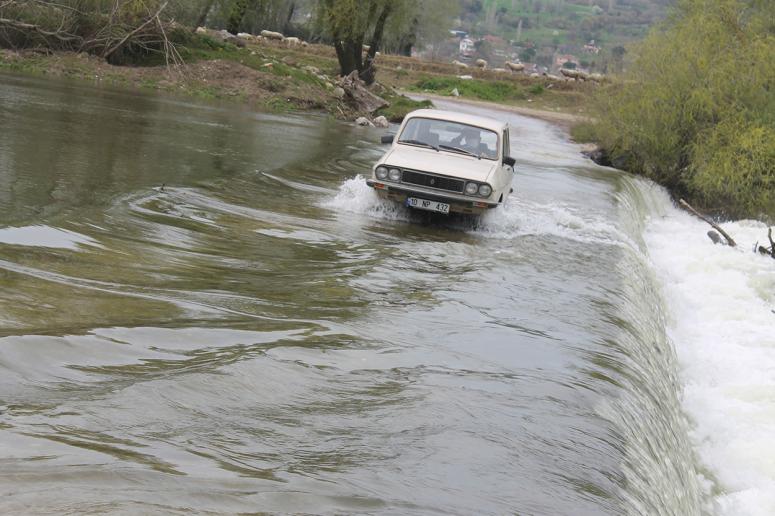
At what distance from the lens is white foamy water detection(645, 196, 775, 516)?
8094 mm

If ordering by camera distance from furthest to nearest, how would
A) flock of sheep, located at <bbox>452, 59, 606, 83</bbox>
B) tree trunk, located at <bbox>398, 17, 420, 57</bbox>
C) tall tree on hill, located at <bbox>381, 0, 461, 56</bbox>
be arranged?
tree trunk, located at <bbox>398, 17, 420, 57</bbox> < tall tree on hill, located at <bbox>381, 0, 461, 56</bbox> < flock of sheep, located at <bbox>452, 59, 606, 83</bbox>

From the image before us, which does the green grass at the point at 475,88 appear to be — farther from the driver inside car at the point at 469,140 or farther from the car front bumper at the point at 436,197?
the car front bumper at the point at 436,197

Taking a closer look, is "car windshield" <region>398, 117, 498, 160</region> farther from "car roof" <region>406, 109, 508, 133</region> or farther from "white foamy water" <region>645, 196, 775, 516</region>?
"white foamy water" <region>645, 196, 775, 516</region>

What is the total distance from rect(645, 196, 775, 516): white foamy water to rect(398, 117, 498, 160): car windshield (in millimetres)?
3543

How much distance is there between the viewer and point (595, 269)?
12.1m

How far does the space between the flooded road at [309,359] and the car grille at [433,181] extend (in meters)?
0.66

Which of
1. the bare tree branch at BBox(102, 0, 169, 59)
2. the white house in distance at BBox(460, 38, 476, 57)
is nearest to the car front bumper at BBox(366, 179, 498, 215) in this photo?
the bare tree branch at BBox(102, 0, 169, 59)

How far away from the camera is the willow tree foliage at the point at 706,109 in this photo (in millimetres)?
25203

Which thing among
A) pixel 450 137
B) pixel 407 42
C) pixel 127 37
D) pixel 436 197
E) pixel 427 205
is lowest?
pixel 427 205

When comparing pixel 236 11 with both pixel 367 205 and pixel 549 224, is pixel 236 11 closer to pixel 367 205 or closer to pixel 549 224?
pixel 549 224

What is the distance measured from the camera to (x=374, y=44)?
3978cm

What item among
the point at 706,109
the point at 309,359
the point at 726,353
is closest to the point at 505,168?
the point at 726,353

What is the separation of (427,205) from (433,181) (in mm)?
344

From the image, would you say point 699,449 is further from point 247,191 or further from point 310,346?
point 247,191
